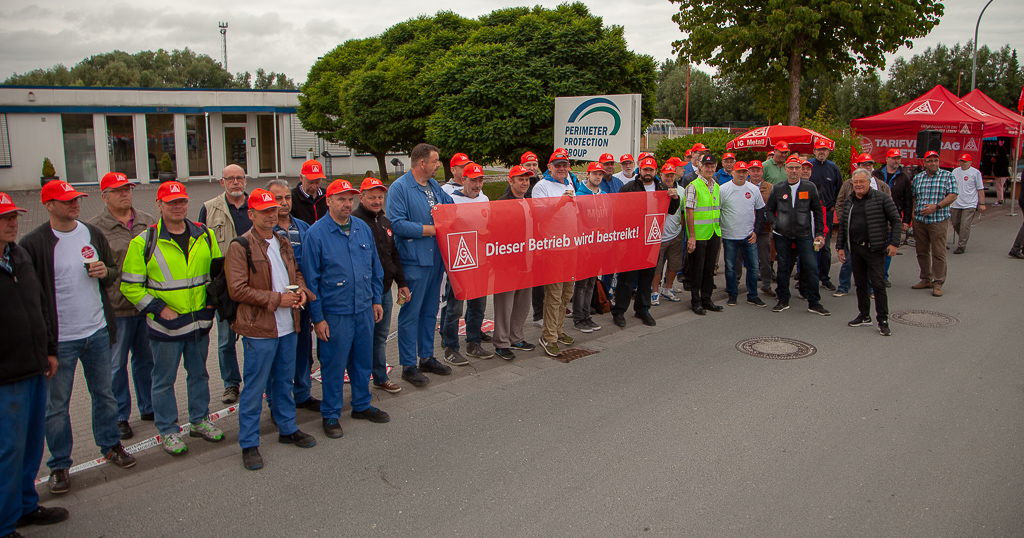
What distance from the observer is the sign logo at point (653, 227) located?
8535 millimetres

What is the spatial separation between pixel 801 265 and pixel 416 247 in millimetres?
5941

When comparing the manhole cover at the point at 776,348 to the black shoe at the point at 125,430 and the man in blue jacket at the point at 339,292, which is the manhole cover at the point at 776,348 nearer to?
the man in blue jacket at the point at 339,292

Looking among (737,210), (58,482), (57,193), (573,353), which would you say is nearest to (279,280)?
(57,193)

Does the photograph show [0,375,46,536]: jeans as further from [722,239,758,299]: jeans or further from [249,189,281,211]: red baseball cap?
[722,239,758,299]: jeans

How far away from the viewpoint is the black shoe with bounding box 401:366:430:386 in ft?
20.9

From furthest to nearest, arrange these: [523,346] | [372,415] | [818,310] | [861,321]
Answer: [818,310] → [861,321] → [523,346] → [372,415]

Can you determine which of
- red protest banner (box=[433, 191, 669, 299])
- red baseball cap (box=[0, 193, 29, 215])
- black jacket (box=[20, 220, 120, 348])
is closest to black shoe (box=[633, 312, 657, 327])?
red protest banner (box=[433, 191, 669, 299])

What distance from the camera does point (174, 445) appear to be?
4883 mm

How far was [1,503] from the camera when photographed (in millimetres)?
3701

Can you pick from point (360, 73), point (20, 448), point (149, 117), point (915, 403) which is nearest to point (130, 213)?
point (20, 448)

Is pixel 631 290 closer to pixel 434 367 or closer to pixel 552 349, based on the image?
pixel 552 349

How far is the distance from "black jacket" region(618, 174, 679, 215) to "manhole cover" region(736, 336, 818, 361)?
200 cm

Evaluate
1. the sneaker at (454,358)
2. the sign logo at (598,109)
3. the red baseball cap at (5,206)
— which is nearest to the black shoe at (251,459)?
the red baseball cap at (5,206)

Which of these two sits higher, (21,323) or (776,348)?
(21,323)
